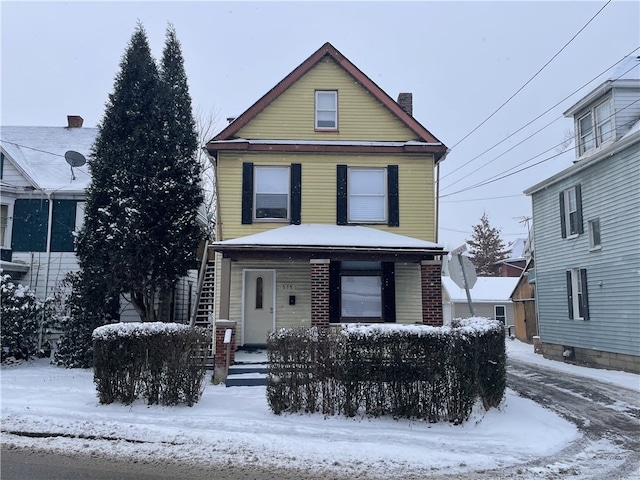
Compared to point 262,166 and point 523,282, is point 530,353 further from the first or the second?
point 262,166

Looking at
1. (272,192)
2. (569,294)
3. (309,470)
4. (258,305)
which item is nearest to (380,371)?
→ (309,470)

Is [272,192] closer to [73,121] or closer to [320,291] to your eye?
[320,291]

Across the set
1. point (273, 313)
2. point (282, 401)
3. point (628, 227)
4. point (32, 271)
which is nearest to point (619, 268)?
point (628, 227)

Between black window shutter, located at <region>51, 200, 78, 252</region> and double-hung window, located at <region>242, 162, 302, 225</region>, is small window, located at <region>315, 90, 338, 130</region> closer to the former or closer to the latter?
double-hung window, located at <region>242, 162, 302, 225</region>

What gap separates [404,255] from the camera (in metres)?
12.5

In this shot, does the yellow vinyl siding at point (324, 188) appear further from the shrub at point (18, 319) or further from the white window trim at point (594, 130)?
the white window trim at point (594, 130)

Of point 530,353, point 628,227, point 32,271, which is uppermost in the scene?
point 628,227

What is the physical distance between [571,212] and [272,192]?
1024cm

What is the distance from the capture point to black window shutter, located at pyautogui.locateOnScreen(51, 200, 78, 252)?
15.6m

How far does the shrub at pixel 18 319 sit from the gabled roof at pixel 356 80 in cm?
660

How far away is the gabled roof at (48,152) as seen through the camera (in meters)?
16.0

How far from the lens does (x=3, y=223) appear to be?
15.7m

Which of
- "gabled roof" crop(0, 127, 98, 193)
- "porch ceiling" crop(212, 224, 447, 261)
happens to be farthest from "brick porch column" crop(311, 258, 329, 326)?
"gabled roof" crop(0, 127, 98, 193)

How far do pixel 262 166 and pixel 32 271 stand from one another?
8.24 meters
